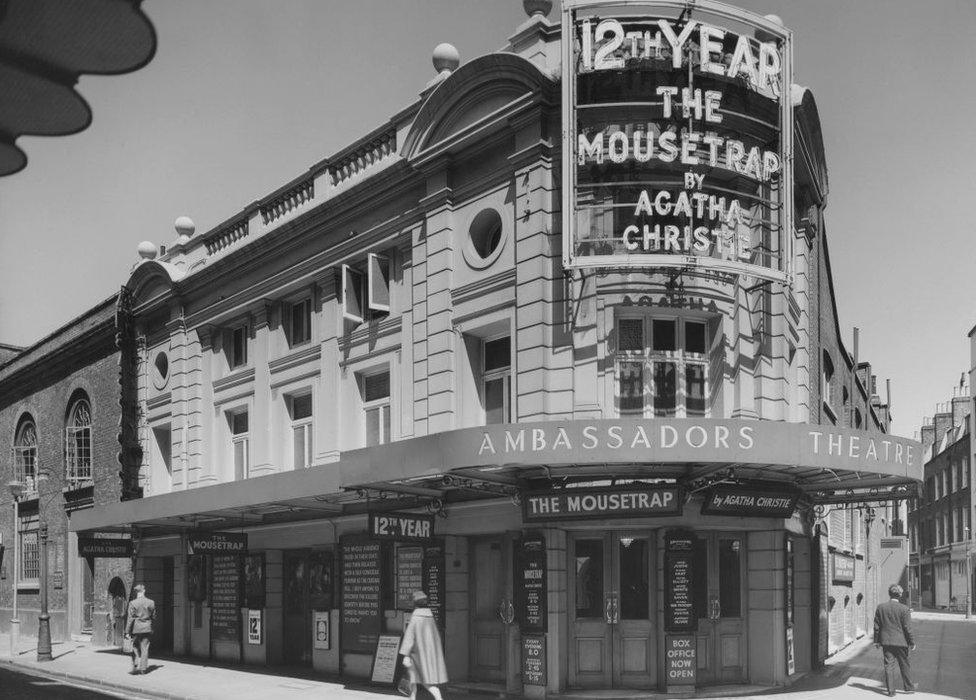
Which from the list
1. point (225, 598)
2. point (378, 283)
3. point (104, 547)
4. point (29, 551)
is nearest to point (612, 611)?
point (378, 283)

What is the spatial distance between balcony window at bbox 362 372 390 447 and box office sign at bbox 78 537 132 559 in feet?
29.8

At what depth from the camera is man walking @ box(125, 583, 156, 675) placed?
2073cm

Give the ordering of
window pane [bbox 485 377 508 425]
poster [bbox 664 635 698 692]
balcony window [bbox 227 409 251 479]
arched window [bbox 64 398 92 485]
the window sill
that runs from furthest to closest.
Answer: arched window [bbox 64 398 92 485], balcony window [bbox 227 409 251 479], the window sill, window pane [bbox 485 377 508 425], poster [bbox 664 635 698 692]

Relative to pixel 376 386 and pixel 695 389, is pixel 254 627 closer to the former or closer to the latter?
pixel 376 386

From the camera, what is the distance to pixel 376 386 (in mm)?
20219

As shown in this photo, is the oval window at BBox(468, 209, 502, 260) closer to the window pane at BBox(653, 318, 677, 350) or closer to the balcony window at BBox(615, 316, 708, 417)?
the balcony window at BBox(615, 316, 708, 417)

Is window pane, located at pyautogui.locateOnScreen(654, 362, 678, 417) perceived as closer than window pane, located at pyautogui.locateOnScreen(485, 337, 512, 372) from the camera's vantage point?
Yes

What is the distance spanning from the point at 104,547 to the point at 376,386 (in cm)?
984

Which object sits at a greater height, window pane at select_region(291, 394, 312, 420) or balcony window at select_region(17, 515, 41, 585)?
window pane at select_region(291, 394, 312, 420)

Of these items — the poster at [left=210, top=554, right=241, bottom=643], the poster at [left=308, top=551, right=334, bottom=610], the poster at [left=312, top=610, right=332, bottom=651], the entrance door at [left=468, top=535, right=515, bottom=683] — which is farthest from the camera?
the poster at [left=210, top=554, right=241, bottom=643]

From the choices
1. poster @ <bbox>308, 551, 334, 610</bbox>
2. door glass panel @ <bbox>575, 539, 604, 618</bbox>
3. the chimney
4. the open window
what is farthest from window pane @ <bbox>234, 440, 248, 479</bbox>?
the chimney

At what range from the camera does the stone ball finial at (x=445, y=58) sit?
61.6 ft

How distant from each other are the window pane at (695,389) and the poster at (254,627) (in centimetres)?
1132

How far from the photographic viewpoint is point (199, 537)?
21.3m
